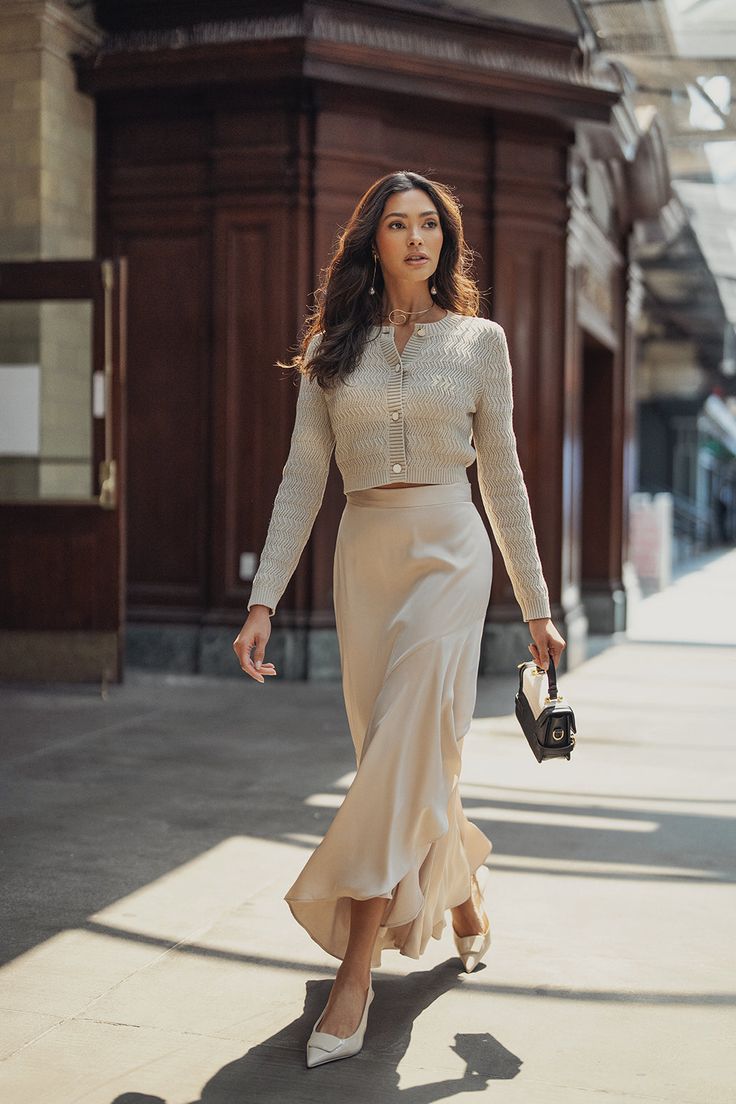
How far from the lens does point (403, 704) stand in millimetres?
2631

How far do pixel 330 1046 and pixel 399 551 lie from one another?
99 cm

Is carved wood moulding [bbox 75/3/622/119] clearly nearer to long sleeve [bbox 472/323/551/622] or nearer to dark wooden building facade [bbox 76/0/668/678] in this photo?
dark wooden building facade [bbox 76/0/668/678]

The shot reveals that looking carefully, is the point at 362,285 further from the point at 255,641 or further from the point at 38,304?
the point at 38,304

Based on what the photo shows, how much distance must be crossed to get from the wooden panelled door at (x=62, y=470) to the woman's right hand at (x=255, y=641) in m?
4.92

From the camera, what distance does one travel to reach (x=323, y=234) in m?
8.15

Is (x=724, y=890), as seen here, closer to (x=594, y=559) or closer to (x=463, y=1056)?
(x=463, y=1056)

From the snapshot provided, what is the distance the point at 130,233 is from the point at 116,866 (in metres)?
5.59

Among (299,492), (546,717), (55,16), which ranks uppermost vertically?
(55,16)

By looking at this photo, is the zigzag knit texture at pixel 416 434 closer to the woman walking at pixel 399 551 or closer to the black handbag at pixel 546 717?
the woman walking at pixel 399 551

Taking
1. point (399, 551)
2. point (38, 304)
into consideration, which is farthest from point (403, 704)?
point (38, 304)

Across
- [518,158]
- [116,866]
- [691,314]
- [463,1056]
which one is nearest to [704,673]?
[518,158]

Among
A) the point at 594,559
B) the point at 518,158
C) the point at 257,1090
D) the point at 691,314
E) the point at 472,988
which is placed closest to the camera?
the point at 257,1090

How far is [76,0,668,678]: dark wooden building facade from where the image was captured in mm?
8062

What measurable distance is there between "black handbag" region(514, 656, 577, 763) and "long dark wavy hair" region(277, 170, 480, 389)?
78 cm
